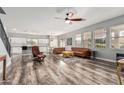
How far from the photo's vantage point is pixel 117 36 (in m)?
6.73

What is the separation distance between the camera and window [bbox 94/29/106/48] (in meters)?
7.68

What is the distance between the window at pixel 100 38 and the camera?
768 centimetres

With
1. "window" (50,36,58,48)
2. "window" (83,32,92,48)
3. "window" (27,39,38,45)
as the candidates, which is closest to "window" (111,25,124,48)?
"window" (83,32,92,48)

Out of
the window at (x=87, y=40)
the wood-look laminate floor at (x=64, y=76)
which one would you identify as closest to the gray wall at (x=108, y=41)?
the window at (x=87, y=40)

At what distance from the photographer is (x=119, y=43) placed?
6559 mm

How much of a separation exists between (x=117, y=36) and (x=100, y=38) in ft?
4.69

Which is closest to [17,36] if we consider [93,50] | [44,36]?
[44,36]

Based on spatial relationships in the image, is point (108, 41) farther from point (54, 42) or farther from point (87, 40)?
point (54, 42)

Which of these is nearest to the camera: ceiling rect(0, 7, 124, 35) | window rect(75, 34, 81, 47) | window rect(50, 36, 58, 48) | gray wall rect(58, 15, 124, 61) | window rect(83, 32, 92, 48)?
ceiling rect(0, 7, 124, 35)

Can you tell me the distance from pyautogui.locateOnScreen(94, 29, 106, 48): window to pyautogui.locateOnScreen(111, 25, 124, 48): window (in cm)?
75

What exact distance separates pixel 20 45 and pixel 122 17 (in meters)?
11.8

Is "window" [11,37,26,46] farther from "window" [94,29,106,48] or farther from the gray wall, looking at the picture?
"window" [94,29,106,48]

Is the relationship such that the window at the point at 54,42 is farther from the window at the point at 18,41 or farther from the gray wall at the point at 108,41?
the gray wall at the point at 108,41
